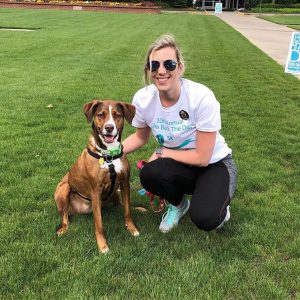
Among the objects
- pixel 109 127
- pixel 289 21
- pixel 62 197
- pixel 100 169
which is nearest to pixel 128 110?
pixel 109 127

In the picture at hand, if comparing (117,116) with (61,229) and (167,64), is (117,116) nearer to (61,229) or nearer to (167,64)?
(167,64)

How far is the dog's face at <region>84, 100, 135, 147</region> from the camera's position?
3555 mm

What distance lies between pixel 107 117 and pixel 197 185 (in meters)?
0.98

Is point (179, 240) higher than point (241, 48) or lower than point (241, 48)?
higher

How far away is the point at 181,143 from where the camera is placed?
4.05m

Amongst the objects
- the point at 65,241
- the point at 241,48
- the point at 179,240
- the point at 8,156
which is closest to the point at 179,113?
the point at 179,240

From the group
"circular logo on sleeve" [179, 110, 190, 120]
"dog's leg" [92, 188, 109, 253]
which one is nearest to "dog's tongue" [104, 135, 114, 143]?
"dog's leg" [92, 188, 109, 253]

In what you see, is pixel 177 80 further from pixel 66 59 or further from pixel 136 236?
pixel 66 59

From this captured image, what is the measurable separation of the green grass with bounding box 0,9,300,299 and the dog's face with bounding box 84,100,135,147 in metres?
0.88

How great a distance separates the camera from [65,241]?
12.5 ft

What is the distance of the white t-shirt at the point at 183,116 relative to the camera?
3.78m

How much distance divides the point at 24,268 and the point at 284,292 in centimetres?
186

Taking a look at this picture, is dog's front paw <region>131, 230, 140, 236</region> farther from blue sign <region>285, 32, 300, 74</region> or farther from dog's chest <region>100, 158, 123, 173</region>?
blue sign <region>285, 32, 300, 74</region>

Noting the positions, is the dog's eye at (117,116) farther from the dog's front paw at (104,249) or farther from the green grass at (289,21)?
the green grass at (289,21)
